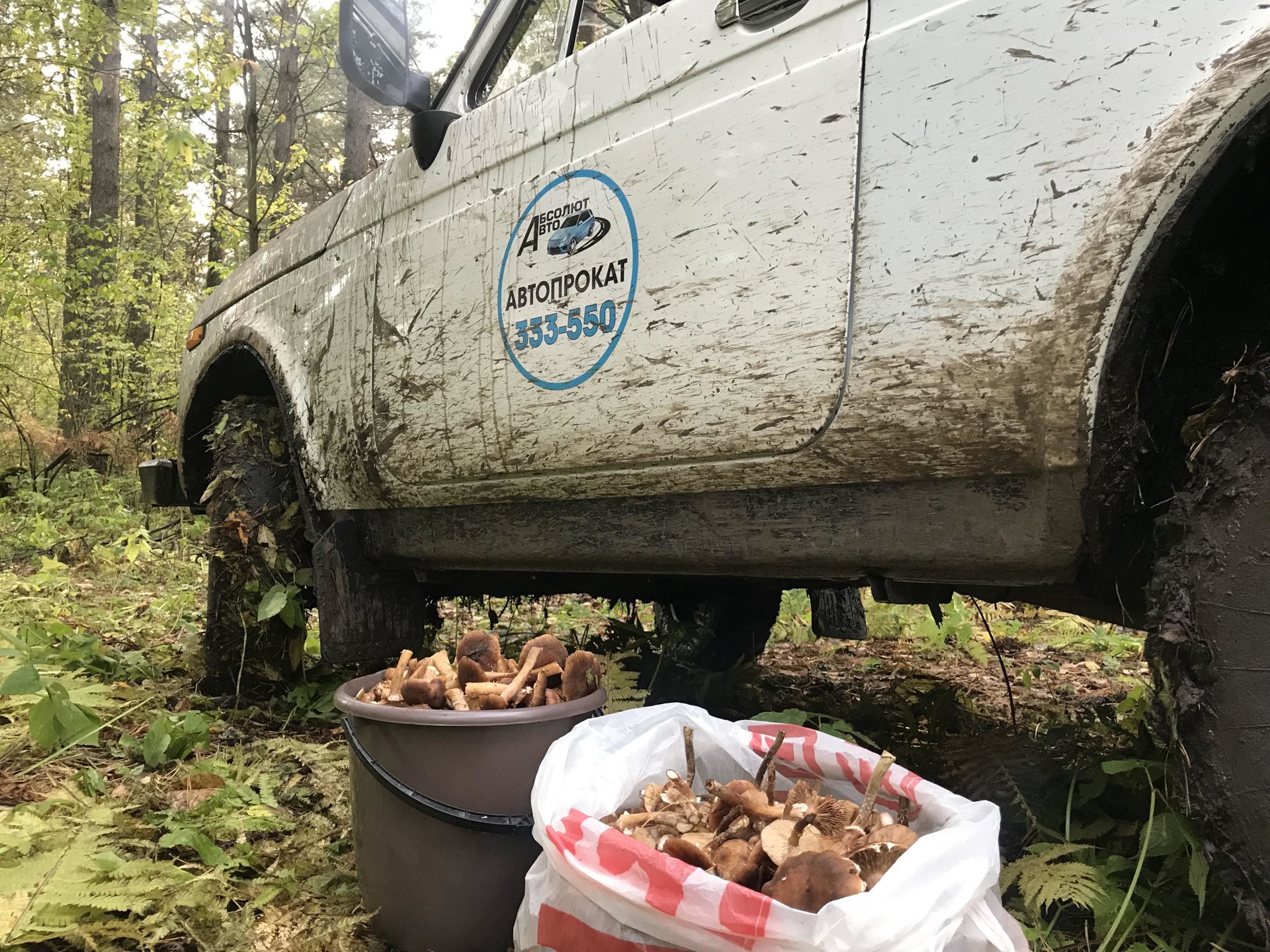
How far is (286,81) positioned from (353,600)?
6.73m

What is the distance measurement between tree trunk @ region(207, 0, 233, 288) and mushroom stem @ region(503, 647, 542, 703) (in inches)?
257

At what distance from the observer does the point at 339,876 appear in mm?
1664

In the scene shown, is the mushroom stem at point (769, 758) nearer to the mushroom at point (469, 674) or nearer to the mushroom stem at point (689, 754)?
the mushroom stem at point (689, 754)

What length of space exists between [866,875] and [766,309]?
0.87m

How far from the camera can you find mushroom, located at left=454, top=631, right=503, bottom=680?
5.65 feet

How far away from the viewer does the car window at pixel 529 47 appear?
2.25 m

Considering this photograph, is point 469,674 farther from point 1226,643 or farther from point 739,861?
point 1226,643

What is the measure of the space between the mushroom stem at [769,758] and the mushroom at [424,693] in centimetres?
55

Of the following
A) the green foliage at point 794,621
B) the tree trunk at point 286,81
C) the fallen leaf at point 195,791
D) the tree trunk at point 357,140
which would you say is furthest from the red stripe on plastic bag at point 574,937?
the tree trunk at point 357,140

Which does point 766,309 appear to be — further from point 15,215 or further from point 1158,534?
point 15,215

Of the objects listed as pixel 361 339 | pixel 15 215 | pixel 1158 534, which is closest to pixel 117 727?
pixel 361 339

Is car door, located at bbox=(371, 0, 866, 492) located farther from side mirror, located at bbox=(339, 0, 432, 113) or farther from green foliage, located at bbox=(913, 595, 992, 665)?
green foliage, located at bbox=(913, 595, 992, 665)

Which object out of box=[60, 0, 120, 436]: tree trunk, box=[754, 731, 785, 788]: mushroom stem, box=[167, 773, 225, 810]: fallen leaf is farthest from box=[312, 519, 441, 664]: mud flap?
box=[60, 0, 120, 436]: tree trunk

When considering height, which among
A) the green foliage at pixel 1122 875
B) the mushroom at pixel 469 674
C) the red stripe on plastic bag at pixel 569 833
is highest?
the mushroom at pixel 469 674
